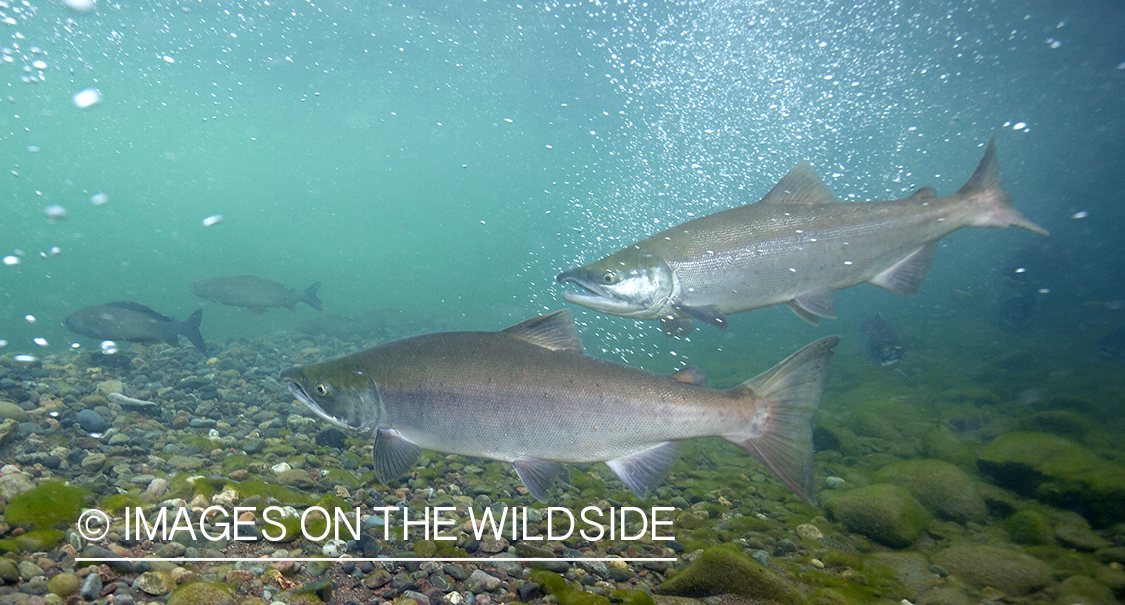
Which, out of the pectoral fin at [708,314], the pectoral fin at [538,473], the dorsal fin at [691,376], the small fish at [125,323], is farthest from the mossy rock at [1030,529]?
the small fish at [125,323]

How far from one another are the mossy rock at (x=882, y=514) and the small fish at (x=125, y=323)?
32.2ft

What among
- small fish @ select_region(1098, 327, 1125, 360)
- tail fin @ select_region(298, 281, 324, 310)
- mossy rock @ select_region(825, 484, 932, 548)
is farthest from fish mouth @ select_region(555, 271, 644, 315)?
small fish @ select_region(1098, 327, 1125, 360)

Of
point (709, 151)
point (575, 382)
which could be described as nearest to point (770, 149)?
point (709, 151)

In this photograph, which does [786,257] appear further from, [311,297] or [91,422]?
[311,297]

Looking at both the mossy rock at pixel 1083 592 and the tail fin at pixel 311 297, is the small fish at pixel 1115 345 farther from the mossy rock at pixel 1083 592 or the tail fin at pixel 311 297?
the tail fin at pixel 311 297

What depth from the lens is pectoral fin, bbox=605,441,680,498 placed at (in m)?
3.03

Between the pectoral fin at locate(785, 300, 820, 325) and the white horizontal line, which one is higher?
the pectoral fin at locate(785, 300, 820, 325)

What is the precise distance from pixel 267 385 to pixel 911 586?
762 cm

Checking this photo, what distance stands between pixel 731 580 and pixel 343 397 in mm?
2535

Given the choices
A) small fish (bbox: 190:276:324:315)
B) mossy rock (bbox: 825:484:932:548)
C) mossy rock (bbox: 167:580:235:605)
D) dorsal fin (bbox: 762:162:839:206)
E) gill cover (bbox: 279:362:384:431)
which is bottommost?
mossy rock (bbox: 825:484:932:548)

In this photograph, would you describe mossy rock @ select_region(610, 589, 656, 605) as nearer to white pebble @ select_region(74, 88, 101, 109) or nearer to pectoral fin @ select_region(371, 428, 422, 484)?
pectoral fin @ select_region(371, 428, 422, 484)

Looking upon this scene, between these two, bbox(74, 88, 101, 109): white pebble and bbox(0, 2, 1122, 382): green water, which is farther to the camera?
bbox(74, 88, 101, 109): white pebble

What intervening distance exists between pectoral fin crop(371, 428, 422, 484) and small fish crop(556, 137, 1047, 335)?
168 cm

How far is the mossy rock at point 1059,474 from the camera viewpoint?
432 cm
